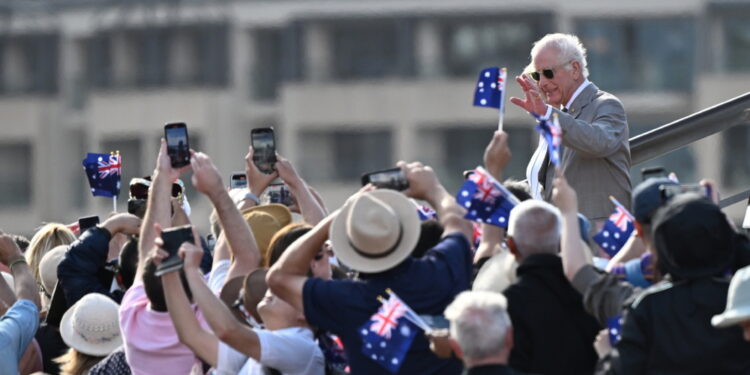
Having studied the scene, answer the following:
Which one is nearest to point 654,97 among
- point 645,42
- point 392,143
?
point 645,42

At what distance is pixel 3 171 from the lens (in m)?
57.7

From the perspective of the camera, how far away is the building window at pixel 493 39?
172 ft

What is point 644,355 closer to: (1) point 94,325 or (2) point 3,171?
(1) point 94,325

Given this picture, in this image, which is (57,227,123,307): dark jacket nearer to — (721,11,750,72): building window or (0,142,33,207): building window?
(721,11,750,72): building window

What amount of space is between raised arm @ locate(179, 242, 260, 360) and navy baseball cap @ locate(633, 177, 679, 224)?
1575mm

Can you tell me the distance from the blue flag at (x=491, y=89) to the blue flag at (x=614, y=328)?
189 centimetres

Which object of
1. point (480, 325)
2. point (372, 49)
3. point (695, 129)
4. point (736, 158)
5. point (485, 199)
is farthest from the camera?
point (372, 49)

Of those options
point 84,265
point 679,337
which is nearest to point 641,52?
point 84,265

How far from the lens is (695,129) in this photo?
1001 centimetres

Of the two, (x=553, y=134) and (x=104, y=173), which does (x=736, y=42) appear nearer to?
(x=104, y=173)

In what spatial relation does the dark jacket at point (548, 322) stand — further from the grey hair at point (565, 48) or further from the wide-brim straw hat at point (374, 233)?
the grey hair at point (565, 48)

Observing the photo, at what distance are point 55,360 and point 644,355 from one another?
370 cm

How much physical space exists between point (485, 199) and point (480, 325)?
1.46 metres

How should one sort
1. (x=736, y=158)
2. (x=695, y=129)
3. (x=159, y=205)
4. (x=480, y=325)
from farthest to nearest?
1. (x=736, y=158)
2. (x=695, y=129)
3. (x=159, y=205)
4. (x=480, y=325)
